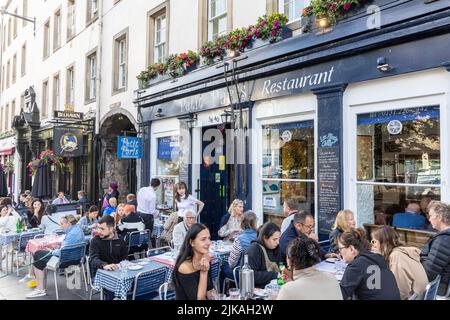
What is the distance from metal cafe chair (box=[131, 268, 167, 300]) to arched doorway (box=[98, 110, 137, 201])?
9688mm

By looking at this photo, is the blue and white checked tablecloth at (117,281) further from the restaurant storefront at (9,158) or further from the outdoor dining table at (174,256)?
the restaurant storefront at (9,158)

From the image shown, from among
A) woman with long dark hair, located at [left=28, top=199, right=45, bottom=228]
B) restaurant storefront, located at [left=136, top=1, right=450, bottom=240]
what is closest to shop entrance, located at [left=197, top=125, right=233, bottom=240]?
restaurant storefront, located at [left=136, top=1, right=450, bottom=240]

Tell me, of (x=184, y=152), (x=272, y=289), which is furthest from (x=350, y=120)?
(x=184, y=152)

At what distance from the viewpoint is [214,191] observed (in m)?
10.4

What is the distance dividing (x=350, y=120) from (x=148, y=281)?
4306mm

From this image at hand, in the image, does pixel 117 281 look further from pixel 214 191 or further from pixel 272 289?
pixel 214 191

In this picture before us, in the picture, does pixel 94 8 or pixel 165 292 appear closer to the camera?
pixel 165 292

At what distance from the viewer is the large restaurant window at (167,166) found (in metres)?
11.1

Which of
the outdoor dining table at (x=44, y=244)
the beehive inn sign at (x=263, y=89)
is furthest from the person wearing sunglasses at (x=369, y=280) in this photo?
the outdoor dining table at (x=44, y=244)

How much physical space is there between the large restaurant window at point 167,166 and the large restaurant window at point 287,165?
3573 millimetres

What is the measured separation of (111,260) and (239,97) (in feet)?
15.4

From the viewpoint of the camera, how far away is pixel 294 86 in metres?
7.31

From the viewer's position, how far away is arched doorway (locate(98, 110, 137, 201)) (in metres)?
14.1
